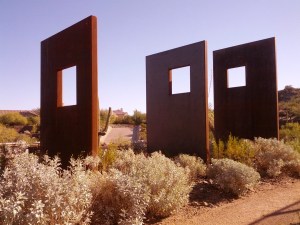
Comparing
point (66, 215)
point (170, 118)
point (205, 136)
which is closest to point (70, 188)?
point (66, 215)

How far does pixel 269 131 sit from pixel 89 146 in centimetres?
666

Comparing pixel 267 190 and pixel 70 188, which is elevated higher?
pixel 70 188

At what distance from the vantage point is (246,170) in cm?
657

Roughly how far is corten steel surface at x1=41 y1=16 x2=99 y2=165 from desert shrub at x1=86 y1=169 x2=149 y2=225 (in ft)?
7.65

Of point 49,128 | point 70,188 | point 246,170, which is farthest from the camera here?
point 49,128

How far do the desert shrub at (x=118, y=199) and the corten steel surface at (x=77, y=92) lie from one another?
2.33 m

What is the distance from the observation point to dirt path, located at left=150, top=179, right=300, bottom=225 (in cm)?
483

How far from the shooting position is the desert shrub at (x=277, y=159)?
8289mm

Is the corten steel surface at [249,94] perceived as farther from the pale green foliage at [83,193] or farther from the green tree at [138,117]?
the green tree at [138,117]

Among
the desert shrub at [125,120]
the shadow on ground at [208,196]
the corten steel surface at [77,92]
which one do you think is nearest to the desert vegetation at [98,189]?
the shadow on ground at [208,196]

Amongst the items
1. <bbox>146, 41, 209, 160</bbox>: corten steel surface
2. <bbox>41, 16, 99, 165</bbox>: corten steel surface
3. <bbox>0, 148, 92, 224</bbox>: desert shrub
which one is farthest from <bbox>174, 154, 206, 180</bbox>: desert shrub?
<bbox>0, 148, 92, 224</bbox>: desert shrub

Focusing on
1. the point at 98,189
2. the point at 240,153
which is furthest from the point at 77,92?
the point at 240,153

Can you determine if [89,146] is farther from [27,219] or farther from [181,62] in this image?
[181,62]

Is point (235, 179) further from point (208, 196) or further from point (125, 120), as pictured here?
point (125, 120)
